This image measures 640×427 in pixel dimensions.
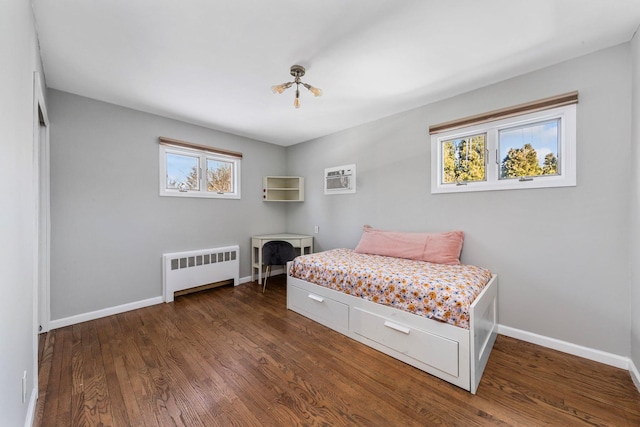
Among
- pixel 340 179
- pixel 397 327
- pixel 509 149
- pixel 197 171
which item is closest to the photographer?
pixel 397 327

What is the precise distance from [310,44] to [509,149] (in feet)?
6.86

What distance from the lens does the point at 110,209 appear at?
2854mm

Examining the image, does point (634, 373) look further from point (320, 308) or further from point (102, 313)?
point (102, 313)

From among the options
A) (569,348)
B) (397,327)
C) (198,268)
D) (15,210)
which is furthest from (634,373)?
(198,268)

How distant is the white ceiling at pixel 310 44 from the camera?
1556mm

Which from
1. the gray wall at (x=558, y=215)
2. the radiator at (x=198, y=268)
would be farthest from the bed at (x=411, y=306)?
the radiator at (x=198, y=268)

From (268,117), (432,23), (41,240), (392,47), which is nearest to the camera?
(432,23)

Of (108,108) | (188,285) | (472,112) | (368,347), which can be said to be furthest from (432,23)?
(188,285)

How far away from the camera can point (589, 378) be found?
179cm

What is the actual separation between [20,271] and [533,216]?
11.5 feet

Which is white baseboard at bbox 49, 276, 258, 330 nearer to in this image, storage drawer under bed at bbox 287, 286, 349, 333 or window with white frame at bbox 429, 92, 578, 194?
storage drawer under bed at bbox 287, 286, 349, 333

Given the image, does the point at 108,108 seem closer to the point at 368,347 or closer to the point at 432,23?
the point at 432,23

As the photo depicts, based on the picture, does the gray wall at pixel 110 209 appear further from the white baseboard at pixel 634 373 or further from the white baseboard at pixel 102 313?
the white baseboard at pixel 634 373

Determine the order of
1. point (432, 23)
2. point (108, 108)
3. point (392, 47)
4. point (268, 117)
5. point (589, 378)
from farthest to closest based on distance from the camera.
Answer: point (268, 117) → point (108, 108) → point (392, 47) → point (589, 378) → point (432, 23)
